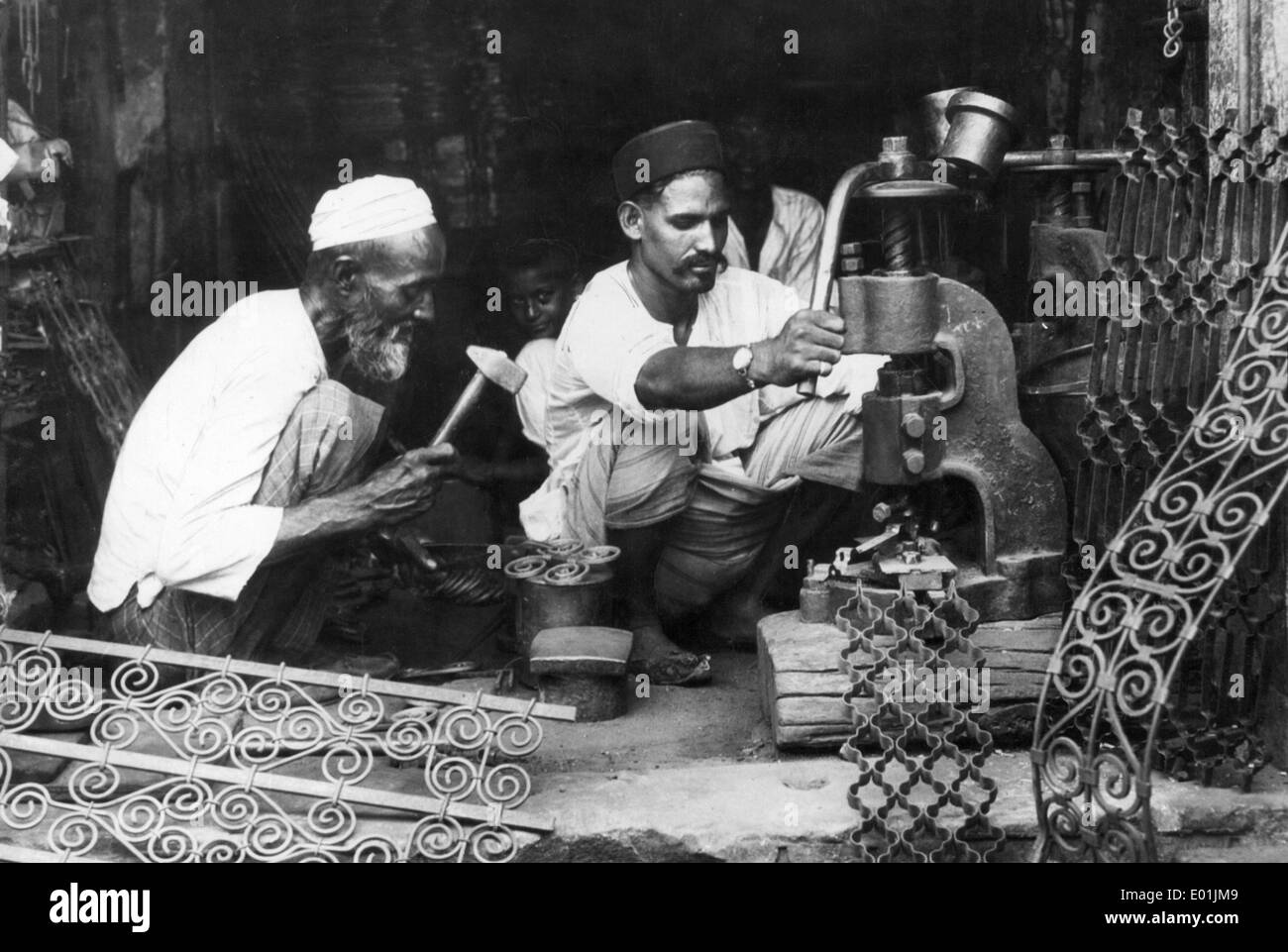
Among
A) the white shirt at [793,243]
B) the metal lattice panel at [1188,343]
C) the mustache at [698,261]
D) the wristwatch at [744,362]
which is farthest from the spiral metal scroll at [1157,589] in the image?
the mustache at [698,261]

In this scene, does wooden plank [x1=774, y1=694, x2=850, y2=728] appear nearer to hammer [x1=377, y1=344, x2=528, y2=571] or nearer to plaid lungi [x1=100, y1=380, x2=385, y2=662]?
hammer [x1=377, y1=344, x2=528, y2=571]

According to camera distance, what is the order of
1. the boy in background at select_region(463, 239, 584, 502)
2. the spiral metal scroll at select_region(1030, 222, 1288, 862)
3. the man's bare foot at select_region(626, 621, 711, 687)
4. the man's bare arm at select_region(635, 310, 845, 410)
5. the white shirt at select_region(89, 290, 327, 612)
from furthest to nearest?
the boy in background at select_region(463, 239, 584, 502) < the man's bare foot at select_region(626, 621, 711, 687) < the white shirt at select_region(89, 290, 327, 612) < the man's bare arm at select_region(635, 310, 845, 410) < the spiral metal scroll at select_region(1030, 222, 1288, 862)

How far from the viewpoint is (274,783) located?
20.8 feet

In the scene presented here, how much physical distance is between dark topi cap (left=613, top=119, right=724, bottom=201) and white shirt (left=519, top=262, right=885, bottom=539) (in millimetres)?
360

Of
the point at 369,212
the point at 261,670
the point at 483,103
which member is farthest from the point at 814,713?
the point at 483,103

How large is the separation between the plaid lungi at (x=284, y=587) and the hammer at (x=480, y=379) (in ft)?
0.91

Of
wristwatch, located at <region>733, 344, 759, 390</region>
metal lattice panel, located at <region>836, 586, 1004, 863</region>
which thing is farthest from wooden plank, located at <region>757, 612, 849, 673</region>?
wristwatch, located at <region>733, 344, 759, 390</region>

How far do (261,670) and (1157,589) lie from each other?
9.98 ft

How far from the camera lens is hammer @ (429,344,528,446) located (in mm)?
7391

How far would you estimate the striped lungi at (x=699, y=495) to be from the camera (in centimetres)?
747

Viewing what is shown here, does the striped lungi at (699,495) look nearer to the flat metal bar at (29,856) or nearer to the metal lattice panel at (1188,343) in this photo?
the metal lattice panel at (1188,343)

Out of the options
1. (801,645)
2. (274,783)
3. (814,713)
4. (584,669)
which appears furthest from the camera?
(584,669)

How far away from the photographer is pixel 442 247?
7480 mm

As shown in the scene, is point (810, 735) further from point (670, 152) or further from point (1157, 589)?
point (670, 152)
